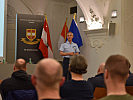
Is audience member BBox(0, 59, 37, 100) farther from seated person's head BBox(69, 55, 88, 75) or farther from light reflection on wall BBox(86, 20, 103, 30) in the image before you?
light reflection on wall BBox(86, 20, 103, 30)

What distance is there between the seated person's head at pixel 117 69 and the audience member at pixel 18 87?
4.42 ft

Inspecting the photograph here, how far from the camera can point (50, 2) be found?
8.54m

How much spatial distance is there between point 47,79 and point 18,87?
1783 millimetres

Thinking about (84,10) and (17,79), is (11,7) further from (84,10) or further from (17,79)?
(17,79)

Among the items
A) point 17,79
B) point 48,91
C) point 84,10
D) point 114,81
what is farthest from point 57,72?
point 84,10

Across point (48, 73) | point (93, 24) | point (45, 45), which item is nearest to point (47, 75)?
point (48, 73)

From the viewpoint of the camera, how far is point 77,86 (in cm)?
249

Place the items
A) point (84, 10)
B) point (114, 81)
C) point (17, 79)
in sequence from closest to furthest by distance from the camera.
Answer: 1. point (114, 81)
2. point (17, 79)
3. point (84, 10)

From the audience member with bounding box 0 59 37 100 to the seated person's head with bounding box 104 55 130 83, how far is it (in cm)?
135

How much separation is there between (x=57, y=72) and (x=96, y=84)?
72.7 inches

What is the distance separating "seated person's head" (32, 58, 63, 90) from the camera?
123 centimetres

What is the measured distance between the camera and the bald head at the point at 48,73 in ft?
4.05

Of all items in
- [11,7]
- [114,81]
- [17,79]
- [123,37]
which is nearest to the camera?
[114,81]

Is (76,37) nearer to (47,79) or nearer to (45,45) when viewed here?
(45,45)
